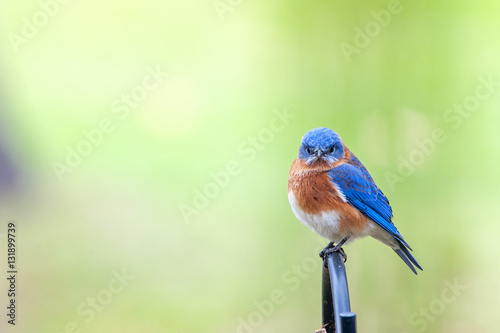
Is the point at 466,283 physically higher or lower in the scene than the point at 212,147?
lower

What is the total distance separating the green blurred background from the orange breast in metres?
0.82

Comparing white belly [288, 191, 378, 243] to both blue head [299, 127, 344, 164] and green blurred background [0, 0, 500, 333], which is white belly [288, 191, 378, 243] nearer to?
blue head [299, 127, 344, 164]

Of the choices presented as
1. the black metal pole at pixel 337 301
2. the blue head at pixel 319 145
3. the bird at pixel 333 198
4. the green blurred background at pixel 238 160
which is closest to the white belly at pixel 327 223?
the bird at pixel 333 198

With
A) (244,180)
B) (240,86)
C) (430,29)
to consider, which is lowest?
(244,180)

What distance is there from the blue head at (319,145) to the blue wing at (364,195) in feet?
0.22

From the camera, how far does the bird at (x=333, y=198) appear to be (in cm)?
181

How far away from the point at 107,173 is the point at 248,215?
665 mm

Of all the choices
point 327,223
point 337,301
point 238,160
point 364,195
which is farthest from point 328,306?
point 238,160

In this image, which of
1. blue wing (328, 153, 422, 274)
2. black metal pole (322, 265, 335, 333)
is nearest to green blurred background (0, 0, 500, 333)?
blue wing (328, 153, 422, 274)

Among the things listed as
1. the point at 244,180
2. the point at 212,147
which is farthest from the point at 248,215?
the point at 212,147

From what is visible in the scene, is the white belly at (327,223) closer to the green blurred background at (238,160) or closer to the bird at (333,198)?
the bird at (333,198)

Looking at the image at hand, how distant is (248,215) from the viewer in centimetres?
269

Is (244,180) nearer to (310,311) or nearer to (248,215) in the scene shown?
(248,215)

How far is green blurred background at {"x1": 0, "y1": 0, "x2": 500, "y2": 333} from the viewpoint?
2.58 m
